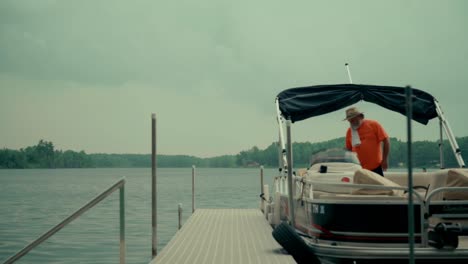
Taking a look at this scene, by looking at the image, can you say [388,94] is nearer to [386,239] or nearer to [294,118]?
[294,118]

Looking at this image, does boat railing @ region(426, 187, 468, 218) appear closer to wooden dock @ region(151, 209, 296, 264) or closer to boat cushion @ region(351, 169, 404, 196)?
boat cushion @ region(351, 169, 404, 196)

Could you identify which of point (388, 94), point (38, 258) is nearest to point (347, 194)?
→ point (388, 94)

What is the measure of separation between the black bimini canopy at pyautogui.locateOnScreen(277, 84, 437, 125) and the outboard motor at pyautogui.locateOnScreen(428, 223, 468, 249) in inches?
159

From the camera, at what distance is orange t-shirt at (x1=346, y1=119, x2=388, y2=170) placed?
8344 millimetres

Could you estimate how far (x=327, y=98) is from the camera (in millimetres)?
9641

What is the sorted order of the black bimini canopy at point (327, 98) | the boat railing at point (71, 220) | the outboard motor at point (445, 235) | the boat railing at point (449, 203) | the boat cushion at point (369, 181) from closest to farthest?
the boat railing at point (71, 220) → the outboard motor at point (445, 235) → the boat railing at point (449, 203) → the boat cushion at point (369, 181) → the black bimini canopy at point (327, 98)

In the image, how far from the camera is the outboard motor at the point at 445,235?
5.70 meters

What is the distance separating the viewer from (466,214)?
6012 millimetres

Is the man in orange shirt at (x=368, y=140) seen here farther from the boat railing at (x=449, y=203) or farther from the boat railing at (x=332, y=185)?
the boat railing at (x=449, y=203)

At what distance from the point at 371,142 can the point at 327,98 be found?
152 cm

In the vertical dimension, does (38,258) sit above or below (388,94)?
below

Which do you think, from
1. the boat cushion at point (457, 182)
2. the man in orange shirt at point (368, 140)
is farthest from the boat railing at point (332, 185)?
the man in orange shirt at point (368, 140)

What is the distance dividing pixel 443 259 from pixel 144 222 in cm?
1973

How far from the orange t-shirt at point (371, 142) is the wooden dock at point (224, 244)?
1.76 m
